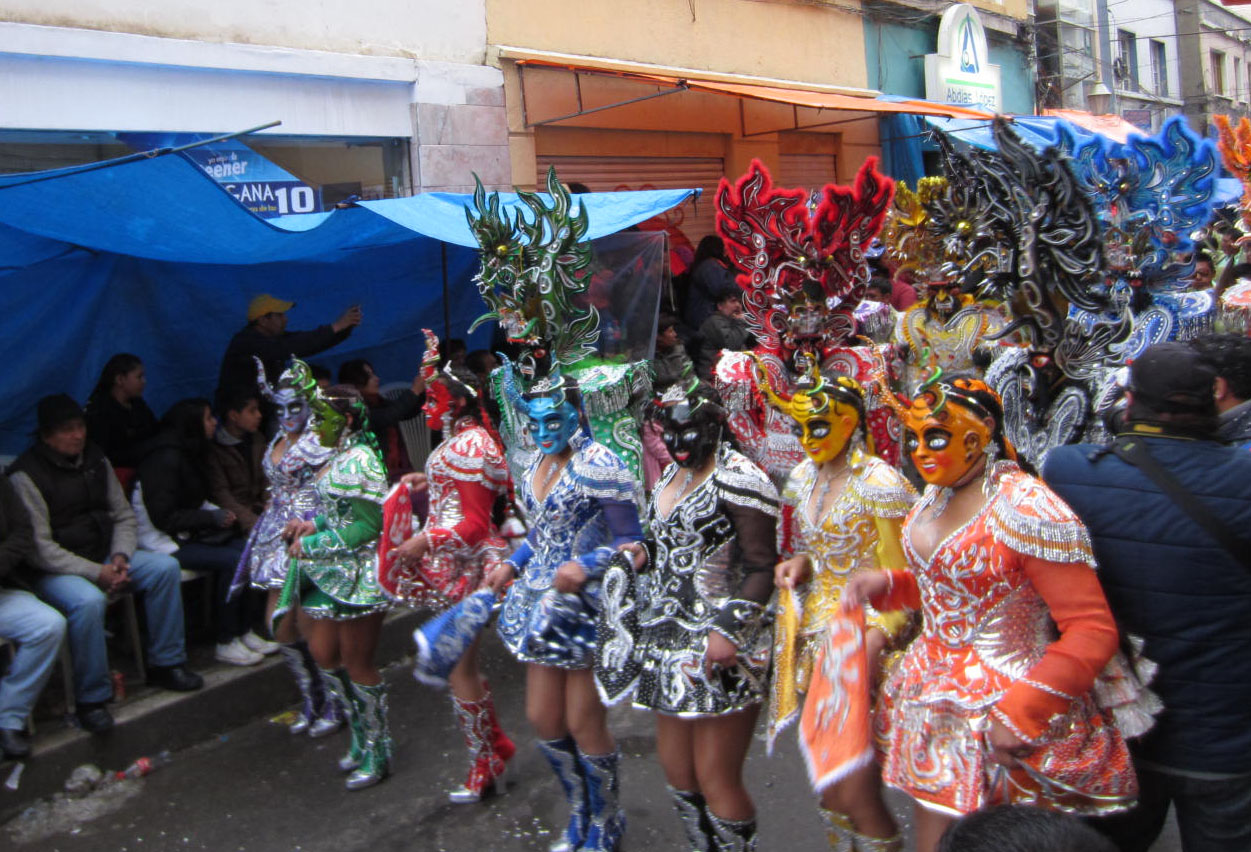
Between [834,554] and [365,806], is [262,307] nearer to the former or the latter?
[365,806]

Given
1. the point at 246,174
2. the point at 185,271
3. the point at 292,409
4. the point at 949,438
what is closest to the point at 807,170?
the point at 246,174

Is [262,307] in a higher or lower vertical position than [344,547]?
higher

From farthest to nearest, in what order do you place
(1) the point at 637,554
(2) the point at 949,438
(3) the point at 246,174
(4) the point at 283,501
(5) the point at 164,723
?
(3) the point at 246,174
(5) the point at 164,723
(4) the point at 283,501
(1) the point at 637,554
(2) the point at 949,438

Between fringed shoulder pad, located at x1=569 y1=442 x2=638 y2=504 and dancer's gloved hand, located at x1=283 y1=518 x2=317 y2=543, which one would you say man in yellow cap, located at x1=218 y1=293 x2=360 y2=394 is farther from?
fringed shoulder pad, located at x1=569 y1=442 x2=638 y2=504

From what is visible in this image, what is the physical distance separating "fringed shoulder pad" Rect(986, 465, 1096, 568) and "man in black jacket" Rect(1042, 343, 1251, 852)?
0.12 meters

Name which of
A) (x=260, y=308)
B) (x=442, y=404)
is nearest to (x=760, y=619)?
(x=442, y=404)

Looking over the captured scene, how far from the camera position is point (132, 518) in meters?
5.73

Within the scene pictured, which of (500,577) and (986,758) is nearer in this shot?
(986,758)

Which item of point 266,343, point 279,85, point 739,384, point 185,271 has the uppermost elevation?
point 279,85

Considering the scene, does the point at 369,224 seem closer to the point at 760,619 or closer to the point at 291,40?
the point at 291,40

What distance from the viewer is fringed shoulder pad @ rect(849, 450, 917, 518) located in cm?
342

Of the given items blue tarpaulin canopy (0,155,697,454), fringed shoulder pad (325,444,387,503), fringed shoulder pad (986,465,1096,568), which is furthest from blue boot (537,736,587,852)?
blue tarpaulin canopy (0,155,697,454)

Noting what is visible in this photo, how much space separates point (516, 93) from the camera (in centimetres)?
1004

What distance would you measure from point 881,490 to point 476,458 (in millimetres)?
1755
